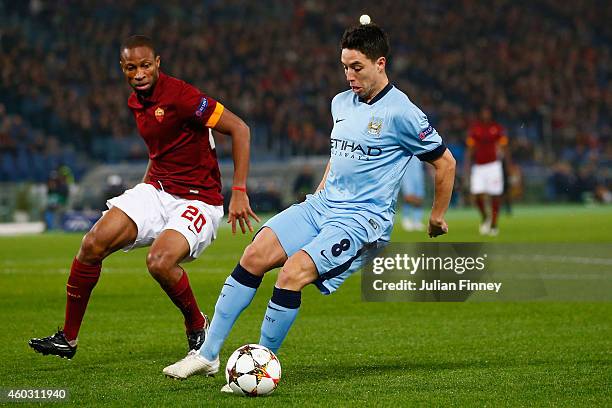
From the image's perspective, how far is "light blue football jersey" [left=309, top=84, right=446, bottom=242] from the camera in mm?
6379

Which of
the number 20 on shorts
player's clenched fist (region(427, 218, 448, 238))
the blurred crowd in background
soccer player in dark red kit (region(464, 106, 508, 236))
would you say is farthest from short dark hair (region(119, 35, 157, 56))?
the blurred crowd in background

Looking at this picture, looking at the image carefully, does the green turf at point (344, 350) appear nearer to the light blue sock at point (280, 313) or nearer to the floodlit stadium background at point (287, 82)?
the light blue sock at point (280, 313)

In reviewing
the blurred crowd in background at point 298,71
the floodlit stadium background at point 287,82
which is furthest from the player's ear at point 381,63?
the blurred crowd in background at point 298,71

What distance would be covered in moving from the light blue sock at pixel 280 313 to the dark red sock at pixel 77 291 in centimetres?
131

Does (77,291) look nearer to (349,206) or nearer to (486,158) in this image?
(349,206)

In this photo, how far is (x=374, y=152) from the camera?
252 inches

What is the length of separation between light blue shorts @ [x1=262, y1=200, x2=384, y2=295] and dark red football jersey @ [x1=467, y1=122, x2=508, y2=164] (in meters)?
14.7

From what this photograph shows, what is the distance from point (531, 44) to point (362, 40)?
33.6 metres

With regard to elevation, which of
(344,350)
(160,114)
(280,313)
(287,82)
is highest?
(160,114)

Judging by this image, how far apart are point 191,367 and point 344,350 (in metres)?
1.66

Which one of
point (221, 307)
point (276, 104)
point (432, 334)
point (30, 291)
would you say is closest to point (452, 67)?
point (276, 104)

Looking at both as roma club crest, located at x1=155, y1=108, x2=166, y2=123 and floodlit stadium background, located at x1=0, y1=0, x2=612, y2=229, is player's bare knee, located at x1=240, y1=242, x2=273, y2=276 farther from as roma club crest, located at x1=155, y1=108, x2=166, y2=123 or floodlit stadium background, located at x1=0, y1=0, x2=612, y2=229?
floodlit stadium background, located at x1=0, y1=0, x2=612, y2=229

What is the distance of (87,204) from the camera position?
26.9 meters

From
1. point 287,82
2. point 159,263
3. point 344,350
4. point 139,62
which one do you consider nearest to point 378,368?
point 344,350
